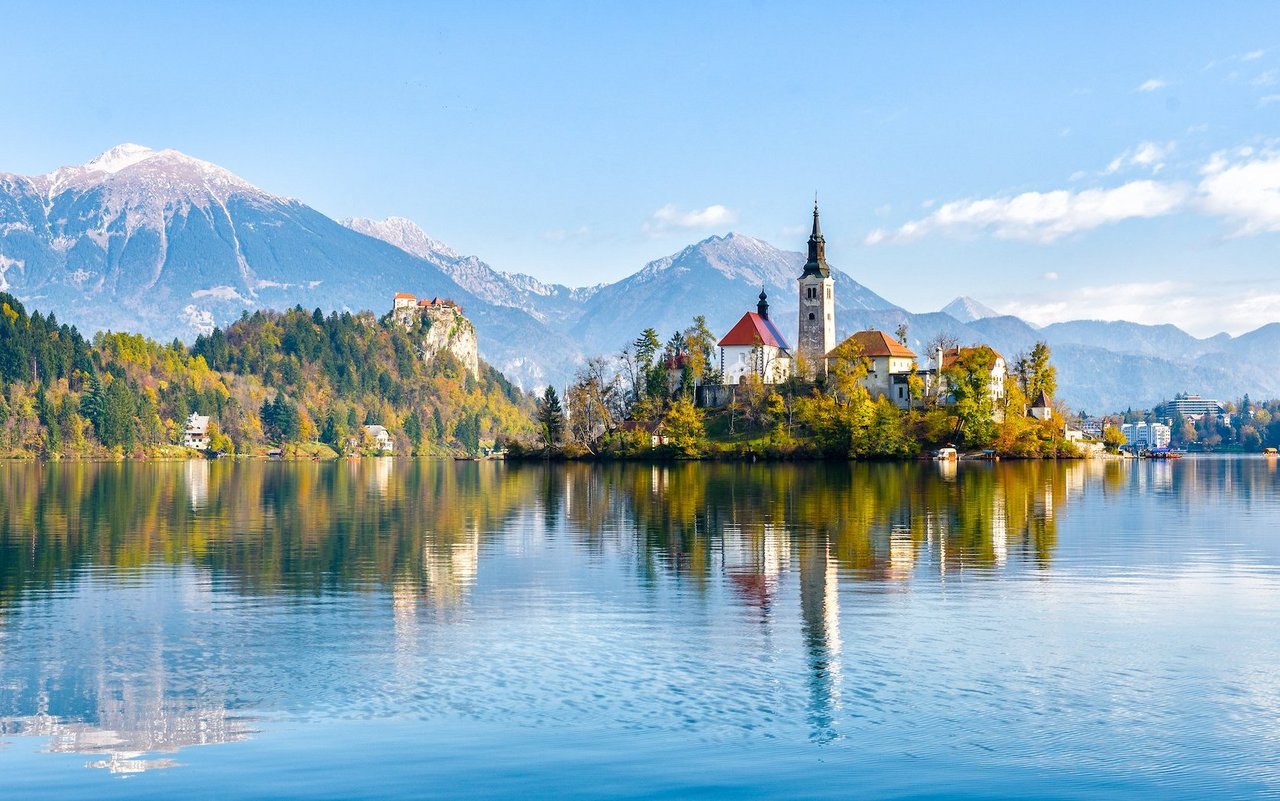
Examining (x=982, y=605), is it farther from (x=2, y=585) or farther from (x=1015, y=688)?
(x=2, y=585)

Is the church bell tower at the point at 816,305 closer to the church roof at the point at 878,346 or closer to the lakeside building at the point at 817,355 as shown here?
the lakeside building at the point at 817,355

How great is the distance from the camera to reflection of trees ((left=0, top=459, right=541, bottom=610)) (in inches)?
1580

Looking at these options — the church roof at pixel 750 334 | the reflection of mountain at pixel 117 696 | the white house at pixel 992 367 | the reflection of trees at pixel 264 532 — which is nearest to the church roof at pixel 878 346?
the white house at pixel 992 367

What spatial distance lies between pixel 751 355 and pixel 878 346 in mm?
17657

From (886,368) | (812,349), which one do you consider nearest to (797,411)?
(886,368)

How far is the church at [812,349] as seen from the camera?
17075 centimetres

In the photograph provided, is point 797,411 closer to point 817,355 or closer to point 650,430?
point 650,430

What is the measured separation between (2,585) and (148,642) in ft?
38.6

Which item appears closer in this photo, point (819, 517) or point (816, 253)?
point (819, 517)

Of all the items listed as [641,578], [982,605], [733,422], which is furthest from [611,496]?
[733,422]

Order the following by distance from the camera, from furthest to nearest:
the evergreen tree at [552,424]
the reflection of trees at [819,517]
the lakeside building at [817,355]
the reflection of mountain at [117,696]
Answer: the evergreen tree at [552,424] → the lakeside building at [817,355] → the reflection of trees at [819,517] → the reflection of mountain at [117,696]

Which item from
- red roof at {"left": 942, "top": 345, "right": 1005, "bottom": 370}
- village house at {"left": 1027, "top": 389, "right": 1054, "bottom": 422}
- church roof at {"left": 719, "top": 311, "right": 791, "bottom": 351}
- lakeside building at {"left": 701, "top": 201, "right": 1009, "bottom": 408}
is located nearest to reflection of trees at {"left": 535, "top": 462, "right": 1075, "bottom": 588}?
→ red roof at {"left": 942, "top": 345, "right": 1005, "bottom": 370}

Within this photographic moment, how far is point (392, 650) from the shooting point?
89.9 ft

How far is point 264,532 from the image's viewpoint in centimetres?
5578
